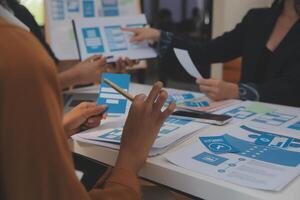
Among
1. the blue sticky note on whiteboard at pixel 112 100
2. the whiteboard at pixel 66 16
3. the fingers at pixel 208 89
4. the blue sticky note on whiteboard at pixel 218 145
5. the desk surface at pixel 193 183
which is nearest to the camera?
the desk surface at pixel 193 183

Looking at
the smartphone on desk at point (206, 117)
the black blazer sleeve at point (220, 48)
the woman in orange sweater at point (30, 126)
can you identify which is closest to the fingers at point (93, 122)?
the smartphone on desk at point (206, 117)

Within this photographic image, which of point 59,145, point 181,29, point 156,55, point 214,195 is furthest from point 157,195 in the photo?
point 181,29

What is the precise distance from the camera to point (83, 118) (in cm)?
109

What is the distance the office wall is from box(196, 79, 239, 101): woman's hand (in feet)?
7.39

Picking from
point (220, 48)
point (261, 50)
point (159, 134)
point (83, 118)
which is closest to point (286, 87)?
point (261, 50)

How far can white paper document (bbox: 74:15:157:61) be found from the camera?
181 cm

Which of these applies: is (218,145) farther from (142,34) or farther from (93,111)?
(142,34)

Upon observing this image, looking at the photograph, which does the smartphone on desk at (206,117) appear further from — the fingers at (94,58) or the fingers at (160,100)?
the fingers at (94,58)

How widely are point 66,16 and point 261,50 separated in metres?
1.17

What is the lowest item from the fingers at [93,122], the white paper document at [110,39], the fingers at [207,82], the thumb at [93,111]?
the fingers at [93,122]

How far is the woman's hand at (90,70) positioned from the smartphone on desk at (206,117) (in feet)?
1.90

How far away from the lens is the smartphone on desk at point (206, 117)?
1141 mm

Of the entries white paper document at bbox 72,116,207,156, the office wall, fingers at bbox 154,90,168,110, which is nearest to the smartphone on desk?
white paper document at bbox 72,116,207,156

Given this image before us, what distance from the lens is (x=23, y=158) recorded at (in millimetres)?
493
